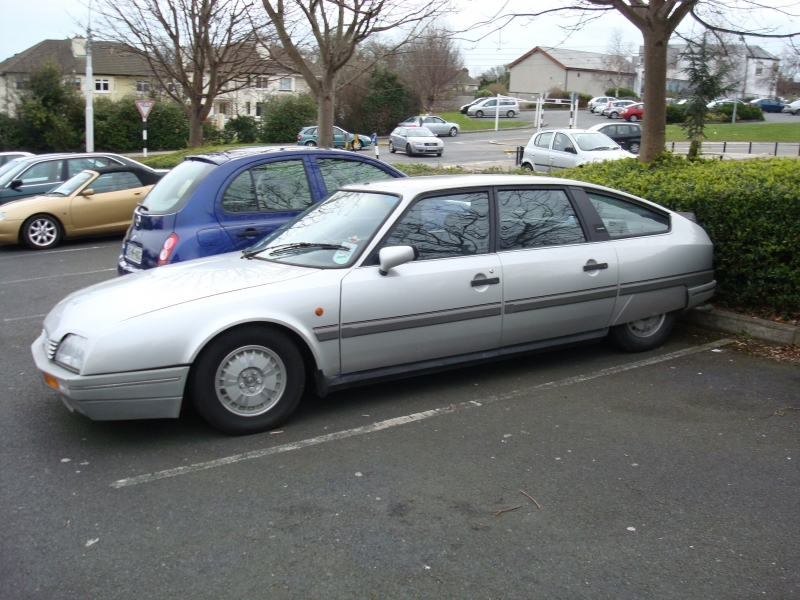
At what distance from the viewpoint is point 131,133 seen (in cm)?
4400

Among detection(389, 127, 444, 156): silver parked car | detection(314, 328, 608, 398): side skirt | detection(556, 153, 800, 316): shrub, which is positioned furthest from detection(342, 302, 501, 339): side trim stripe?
detection(389, 127, 444, 156): silver parked car

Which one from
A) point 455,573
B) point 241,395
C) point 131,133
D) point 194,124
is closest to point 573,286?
point 241,395

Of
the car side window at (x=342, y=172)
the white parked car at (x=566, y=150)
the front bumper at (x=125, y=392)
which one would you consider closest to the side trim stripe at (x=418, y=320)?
the front bumper at (x=125, y=392)

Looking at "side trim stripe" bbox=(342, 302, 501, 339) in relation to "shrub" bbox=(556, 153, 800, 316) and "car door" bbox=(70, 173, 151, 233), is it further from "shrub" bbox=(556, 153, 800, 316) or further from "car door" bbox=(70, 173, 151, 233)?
"car door" bbox=(70, 173, 151, 233)

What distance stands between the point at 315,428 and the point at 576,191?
2.90 m

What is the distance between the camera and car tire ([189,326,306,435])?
15.2 feet

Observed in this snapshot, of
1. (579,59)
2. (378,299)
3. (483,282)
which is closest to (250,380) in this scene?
(378,299)

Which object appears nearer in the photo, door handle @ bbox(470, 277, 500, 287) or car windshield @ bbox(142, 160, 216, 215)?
door handle @ bbox(470, 277, 500, 287)

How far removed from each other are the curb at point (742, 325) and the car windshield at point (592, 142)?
12.4m

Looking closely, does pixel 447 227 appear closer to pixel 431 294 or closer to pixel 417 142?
pixel 431 294

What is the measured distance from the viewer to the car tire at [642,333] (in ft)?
21.1

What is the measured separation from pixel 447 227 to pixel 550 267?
87 cm

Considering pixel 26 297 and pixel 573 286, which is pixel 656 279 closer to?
pixel 573 286

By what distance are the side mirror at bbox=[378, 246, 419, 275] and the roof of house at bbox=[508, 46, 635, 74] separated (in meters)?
80.2
